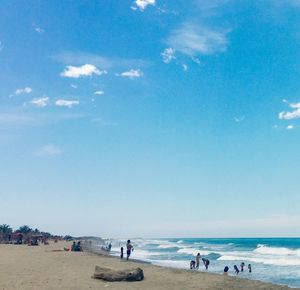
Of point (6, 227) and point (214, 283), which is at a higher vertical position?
point (6, 227)

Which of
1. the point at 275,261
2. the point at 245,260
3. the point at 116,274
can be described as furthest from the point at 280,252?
the point at 116,274

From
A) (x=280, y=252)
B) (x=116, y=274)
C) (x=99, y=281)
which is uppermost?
(x=116, y=274)

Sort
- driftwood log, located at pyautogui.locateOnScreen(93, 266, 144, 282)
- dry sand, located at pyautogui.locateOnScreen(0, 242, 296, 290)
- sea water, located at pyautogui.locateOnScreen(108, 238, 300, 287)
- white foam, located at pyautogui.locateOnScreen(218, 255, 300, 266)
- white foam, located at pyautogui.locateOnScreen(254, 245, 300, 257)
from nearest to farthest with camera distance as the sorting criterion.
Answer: dry sand, located at pyautogui.locateOnScreen(0, 242, 296, 290) → driftwood log, located at pyautogui.locateOnScreen(93, 266, 144, 282) → sea water, located at pyautogui.locateOnScreen(108, 238, 300, 287) → white foam, located at pyautogui.locateOnScreen(218, 255, 300, 266) → white foam, located at pyautogui.locateOnScreen(254, 245, 300, 257)

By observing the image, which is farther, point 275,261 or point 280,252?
point 280,252

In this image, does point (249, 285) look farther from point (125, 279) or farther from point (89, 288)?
point (89, 288)

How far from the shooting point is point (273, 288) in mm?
20047

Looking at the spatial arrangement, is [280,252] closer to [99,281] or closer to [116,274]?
[116,274]

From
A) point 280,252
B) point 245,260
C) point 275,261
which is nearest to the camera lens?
point 275,261

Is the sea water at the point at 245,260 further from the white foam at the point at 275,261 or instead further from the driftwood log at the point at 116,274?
the driftwood log at the point at 116,274

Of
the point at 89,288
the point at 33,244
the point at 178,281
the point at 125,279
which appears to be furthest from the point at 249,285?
the point at 33,244

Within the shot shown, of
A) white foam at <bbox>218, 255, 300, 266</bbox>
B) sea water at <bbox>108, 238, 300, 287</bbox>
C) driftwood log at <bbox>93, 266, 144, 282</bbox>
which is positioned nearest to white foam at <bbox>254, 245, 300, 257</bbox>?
sea water at <bbox>108, 238, 300, 287</bbox>

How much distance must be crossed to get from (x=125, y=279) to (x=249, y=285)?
6.98 metres

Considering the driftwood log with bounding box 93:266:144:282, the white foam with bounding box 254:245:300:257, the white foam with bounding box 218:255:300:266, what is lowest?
the white foam with bounding box 218:255:300:266

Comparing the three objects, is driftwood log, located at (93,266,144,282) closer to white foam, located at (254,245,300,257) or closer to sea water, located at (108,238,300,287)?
sea water, located at (108,238,300,287)
